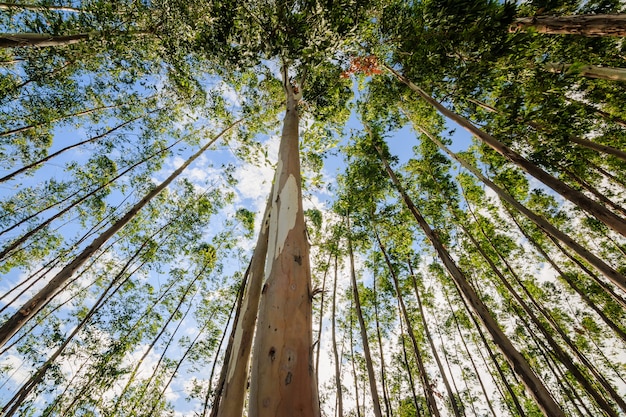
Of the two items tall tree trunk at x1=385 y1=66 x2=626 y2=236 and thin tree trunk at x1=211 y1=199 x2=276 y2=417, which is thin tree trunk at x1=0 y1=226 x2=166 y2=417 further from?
tall tree trunk at x1=385 y1=66 x2=626 y2=236

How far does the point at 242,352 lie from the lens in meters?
2.15

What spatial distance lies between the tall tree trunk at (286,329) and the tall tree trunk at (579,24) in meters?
4.18

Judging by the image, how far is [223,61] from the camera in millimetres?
4664

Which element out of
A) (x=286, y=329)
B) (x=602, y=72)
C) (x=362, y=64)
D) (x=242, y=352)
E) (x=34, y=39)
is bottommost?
(x=286, y=329)

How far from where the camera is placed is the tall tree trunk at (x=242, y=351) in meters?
1.94

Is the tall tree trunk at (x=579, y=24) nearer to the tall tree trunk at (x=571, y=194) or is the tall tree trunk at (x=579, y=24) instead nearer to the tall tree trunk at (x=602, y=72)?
the tall tree trunk at (x=602, y=72)

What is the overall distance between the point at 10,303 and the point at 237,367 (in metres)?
11.8

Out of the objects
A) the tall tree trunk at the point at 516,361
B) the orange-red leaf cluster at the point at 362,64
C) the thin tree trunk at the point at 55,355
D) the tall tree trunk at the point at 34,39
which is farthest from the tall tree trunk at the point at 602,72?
the thin tree trunk at the point at 55,355

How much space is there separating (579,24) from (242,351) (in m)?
5.41

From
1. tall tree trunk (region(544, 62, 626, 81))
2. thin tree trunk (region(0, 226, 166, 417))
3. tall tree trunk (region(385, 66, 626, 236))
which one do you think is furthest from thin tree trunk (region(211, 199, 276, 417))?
thin tree trunk (region(0, 226, 166, 417))

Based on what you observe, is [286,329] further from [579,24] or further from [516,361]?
[579,24]

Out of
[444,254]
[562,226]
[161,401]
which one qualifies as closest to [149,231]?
[161,401]

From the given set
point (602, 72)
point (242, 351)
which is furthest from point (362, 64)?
point (242, 351)

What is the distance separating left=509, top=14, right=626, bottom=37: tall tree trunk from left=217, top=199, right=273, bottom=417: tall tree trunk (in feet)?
14.6
